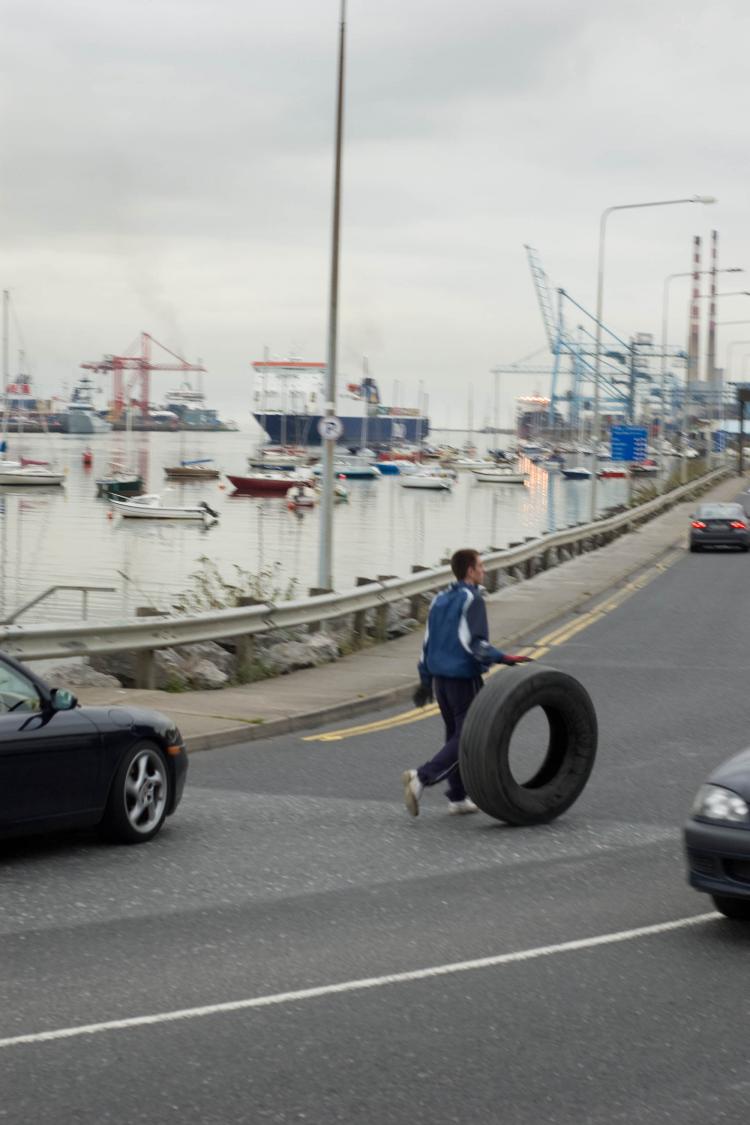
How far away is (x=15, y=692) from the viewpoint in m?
8.75

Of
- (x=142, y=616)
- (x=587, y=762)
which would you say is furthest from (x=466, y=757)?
(x=142, y=616)

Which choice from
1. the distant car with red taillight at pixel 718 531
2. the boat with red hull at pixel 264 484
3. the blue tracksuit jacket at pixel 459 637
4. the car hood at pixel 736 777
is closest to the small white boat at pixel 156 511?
the boat with red hull at pixel 264 484

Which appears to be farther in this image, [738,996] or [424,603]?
[424,603]

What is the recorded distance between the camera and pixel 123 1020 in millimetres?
6039

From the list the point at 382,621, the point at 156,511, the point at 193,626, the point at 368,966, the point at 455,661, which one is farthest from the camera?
the point at 156,511

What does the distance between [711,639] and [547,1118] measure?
18.0 m

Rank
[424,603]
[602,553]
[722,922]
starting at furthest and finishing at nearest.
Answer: [602,553], [424,603], [722,922]

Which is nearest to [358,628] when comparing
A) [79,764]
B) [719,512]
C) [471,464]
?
[79,764]

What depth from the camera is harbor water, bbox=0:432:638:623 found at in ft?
156

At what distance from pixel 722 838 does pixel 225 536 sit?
7077cm

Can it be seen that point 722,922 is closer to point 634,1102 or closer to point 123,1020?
point 634,1102

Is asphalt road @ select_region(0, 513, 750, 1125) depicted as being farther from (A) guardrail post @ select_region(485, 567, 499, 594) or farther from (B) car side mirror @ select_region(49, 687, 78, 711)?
(A) guardrail post @ select_region(485, 567, 499, 594)

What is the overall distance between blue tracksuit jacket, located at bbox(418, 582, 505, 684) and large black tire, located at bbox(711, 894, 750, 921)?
280 centimetres

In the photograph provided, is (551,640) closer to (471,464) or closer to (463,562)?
(463,562)
